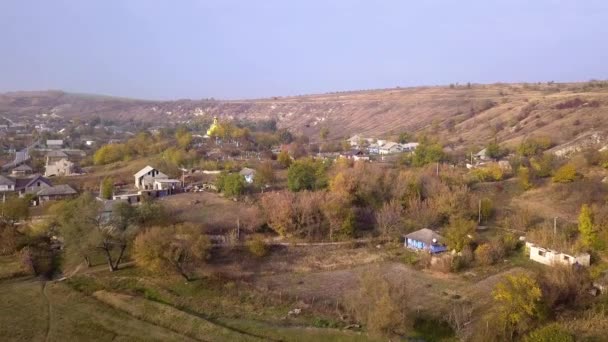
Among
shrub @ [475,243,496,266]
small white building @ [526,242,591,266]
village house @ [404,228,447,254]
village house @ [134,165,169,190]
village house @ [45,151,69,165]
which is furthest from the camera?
village house @ [45,151,69,165]

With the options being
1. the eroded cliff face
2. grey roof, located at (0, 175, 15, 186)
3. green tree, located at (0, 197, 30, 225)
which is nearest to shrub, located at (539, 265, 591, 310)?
green tree, located at (0, 197, 30, 225)

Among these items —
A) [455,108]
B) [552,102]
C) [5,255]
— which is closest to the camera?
[5,255]

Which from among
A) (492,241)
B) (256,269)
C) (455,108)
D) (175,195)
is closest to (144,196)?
(175,195)

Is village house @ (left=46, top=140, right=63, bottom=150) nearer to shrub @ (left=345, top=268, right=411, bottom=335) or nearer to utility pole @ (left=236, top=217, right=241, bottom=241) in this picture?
utility pole @ (left=236, top=217, right=241, bottom=241)

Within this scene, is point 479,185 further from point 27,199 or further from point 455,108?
point 455,108

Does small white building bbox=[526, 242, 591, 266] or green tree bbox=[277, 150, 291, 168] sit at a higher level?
green tree bbox=[277, 150, 291, 168]
